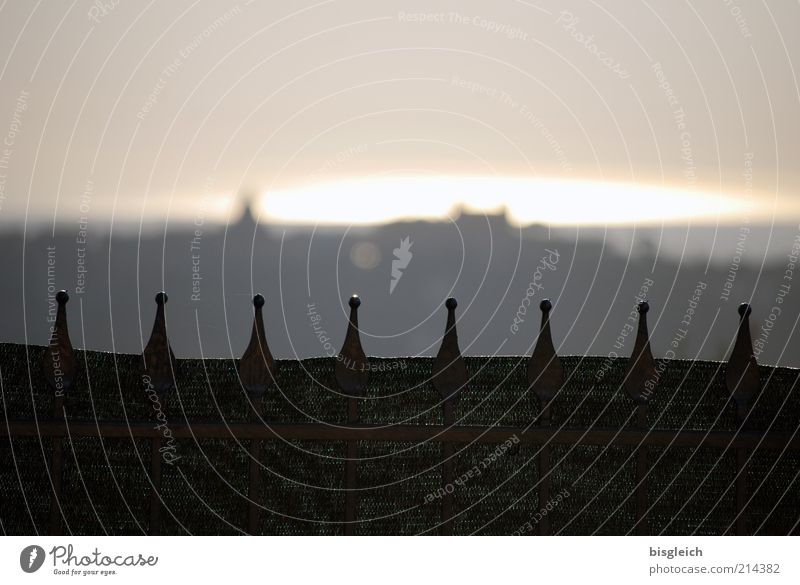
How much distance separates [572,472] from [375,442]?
696 mm

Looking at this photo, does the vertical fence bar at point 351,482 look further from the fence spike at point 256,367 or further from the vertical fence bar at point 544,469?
the vertical fence bar at point 544,469

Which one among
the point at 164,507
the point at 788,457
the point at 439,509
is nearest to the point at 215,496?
the point at 164,507

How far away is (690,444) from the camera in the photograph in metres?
3.05

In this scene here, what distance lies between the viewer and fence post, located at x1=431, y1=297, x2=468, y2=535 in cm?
301

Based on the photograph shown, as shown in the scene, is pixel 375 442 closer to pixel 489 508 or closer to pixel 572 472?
pixel 489 508

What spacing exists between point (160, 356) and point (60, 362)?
335mm

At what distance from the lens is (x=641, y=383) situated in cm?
303

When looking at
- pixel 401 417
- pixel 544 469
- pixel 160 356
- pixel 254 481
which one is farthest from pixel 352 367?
pixel 544 469

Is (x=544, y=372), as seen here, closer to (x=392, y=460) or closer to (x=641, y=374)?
(x=641, y=374)

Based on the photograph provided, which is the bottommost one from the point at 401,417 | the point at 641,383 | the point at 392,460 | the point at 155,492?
the point at 155,492

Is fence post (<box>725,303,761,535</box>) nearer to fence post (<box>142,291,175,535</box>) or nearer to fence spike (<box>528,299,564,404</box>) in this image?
fence spike (<box>528,299,564,404</box>)

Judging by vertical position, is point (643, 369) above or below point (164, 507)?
above
